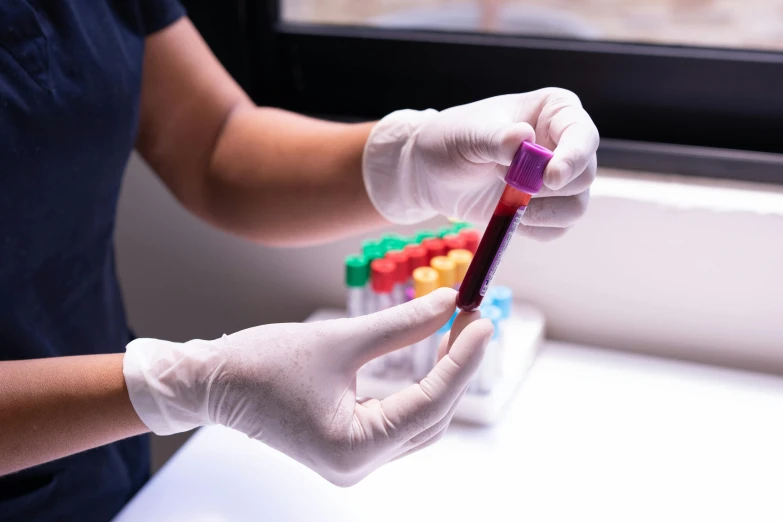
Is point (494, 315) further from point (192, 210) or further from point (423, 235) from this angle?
point (192, 210)

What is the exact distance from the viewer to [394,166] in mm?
770

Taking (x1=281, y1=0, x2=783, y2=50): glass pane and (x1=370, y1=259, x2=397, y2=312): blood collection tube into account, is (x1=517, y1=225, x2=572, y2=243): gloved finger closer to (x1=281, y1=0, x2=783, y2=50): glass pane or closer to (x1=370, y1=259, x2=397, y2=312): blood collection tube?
(x1=370, y1=259, x2=397, y2=312): blood collection tube

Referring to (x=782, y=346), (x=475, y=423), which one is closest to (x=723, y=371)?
(x=782, y=346)

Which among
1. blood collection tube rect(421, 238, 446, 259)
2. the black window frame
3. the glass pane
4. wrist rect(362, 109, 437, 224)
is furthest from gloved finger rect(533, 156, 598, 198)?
the glass pane

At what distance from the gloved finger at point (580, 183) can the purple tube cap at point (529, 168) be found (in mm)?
69

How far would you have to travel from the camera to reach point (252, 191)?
85cm

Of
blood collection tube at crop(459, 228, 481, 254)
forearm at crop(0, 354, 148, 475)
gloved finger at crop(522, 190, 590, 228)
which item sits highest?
gloved finger at crop(522, 190, 590, 228)

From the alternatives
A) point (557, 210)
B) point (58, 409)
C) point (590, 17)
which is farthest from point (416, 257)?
point (590, 17)

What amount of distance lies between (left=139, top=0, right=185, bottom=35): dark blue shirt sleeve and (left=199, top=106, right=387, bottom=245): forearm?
0.42 ft

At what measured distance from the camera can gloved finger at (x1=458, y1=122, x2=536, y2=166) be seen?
621mm

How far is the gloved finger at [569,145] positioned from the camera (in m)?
0.58

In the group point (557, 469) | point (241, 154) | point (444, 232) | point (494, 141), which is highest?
point (494, 141)

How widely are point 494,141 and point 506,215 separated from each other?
0.07 meters

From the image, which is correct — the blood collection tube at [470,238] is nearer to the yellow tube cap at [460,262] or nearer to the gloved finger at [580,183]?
the yellow tube cap at [460,262]
